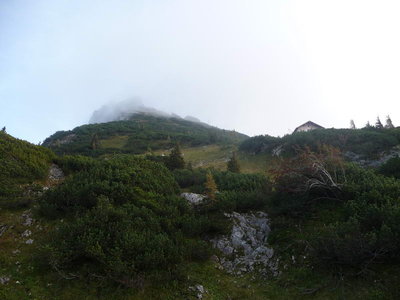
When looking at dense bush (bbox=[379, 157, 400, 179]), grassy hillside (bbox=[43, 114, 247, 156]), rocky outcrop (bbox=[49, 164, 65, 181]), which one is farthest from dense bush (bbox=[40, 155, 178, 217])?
grassy hillside (bbox=[43, 114, 247, 156])

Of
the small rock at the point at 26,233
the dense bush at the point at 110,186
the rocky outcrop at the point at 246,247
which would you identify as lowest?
the rocky outcrop at the point at 246,247

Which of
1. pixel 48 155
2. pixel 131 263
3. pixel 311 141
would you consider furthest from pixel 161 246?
pixel 311 141

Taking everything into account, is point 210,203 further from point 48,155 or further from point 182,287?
point 48,155

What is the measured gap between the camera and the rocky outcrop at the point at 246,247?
1170cm

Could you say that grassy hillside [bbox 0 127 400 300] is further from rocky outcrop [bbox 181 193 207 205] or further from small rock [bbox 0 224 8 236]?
rocky outcrop [bbox 181 193 207 205]

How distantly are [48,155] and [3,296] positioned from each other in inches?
512

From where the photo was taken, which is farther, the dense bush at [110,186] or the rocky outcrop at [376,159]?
the rocky outcrop at [376,159]

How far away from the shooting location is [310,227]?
12.4 m

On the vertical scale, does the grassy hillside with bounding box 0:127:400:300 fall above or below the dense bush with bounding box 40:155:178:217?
below

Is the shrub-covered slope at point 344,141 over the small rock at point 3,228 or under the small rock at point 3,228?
over

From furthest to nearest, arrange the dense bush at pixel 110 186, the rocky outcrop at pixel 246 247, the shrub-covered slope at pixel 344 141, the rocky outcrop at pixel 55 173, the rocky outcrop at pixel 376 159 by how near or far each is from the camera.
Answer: the shrub-covered slope at pixel 344 141, the rocky outcrop at pixel 376 159, the rocky outcrop at pixel 55 173, the dense bush at pixel 110 186, the rocky outcrop at pixel 246 247

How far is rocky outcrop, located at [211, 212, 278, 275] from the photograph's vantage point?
11695mm

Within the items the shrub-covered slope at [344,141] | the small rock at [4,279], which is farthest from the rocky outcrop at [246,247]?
the shrub-covered slope at [344,141]

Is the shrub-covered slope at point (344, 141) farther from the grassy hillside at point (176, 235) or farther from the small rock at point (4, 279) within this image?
the small rock at point (4, 279)
